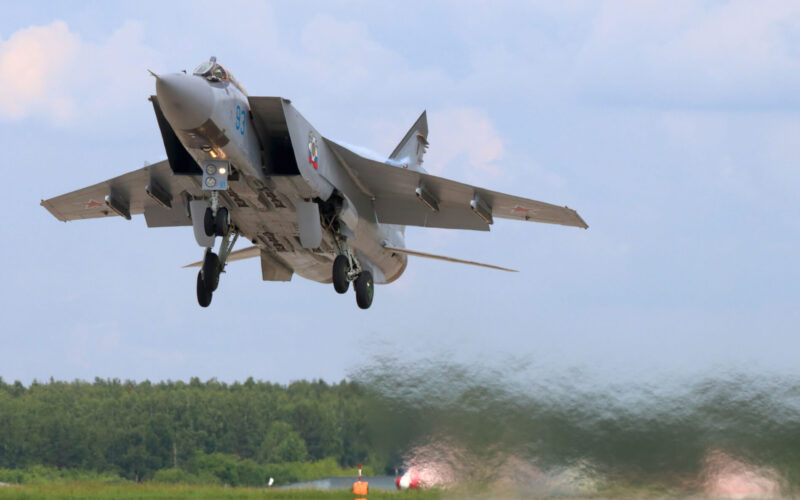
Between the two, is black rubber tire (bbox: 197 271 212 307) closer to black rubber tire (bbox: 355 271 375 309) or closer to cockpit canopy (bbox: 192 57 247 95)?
black rubber tire (bbox: 355 271 375 309)

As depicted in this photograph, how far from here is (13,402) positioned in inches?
1462

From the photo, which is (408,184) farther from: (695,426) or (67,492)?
(67,492)

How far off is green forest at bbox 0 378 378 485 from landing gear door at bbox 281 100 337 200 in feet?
24.7

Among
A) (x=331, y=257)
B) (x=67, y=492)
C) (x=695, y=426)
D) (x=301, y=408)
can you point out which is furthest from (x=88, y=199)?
(x=695, y=426)

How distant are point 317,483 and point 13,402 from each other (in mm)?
14155

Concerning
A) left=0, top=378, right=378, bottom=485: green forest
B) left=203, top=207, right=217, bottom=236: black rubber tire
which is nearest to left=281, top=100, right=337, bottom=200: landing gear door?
left=203, top=207, right=217, bottom=236: black rubber tire

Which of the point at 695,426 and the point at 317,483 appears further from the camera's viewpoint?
the point at 317,483

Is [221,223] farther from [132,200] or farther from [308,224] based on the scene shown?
[132,200]

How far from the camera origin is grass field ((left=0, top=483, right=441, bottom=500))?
26.0 meters

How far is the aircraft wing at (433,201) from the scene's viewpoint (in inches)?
856

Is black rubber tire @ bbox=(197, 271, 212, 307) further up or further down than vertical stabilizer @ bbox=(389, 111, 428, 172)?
further down

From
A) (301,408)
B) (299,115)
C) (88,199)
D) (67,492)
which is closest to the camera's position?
(299,115)

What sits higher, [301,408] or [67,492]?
[301,408]

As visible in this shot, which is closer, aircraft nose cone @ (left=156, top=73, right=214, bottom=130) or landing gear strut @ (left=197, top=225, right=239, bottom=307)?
aircraft nose cone @ (left=156, top=73, right=214, bottom=130)
